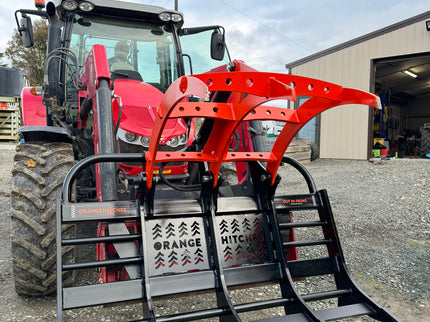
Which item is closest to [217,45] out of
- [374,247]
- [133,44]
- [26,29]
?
[133,44]

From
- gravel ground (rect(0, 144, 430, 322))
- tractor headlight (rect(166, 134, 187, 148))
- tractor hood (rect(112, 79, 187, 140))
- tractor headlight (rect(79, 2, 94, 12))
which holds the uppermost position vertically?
tractor headlight (rect(79, 2, 94, 12))

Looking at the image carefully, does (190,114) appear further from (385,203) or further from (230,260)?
(385,203)

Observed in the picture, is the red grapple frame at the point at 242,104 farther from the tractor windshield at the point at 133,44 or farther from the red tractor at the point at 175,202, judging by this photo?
the tractor windshield at the point at 133,44

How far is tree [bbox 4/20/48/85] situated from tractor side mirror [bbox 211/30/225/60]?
20.5m

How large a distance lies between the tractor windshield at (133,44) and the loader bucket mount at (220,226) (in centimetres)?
175

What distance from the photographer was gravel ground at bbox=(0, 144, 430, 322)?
2.75 metres

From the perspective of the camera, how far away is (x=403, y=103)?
24.0 meters

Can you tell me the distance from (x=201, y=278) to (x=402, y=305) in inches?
69.1

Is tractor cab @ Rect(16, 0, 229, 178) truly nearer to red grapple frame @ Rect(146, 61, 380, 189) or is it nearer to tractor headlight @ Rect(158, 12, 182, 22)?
tractor headlight @ Rect(158, 12, 182, 22)

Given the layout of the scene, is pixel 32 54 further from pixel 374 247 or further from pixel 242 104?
pixel 242 104

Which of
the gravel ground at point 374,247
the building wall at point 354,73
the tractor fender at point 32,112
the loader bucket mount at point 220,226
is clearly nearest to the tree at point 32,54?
the gravel ground at point 374,247

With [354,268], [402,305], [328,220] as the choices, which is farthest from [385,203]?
[328,220]

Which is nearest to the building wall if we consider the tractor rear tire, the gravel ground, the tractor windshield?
the gravel ground

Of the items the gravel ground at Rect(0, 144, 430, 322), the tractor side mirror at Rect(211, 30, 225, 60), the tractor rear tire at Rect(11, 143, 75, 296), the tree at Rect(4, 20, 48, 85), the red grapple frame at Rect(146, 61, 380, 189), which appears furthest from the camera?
the tree at Rect(4, 20, 48, 85)
